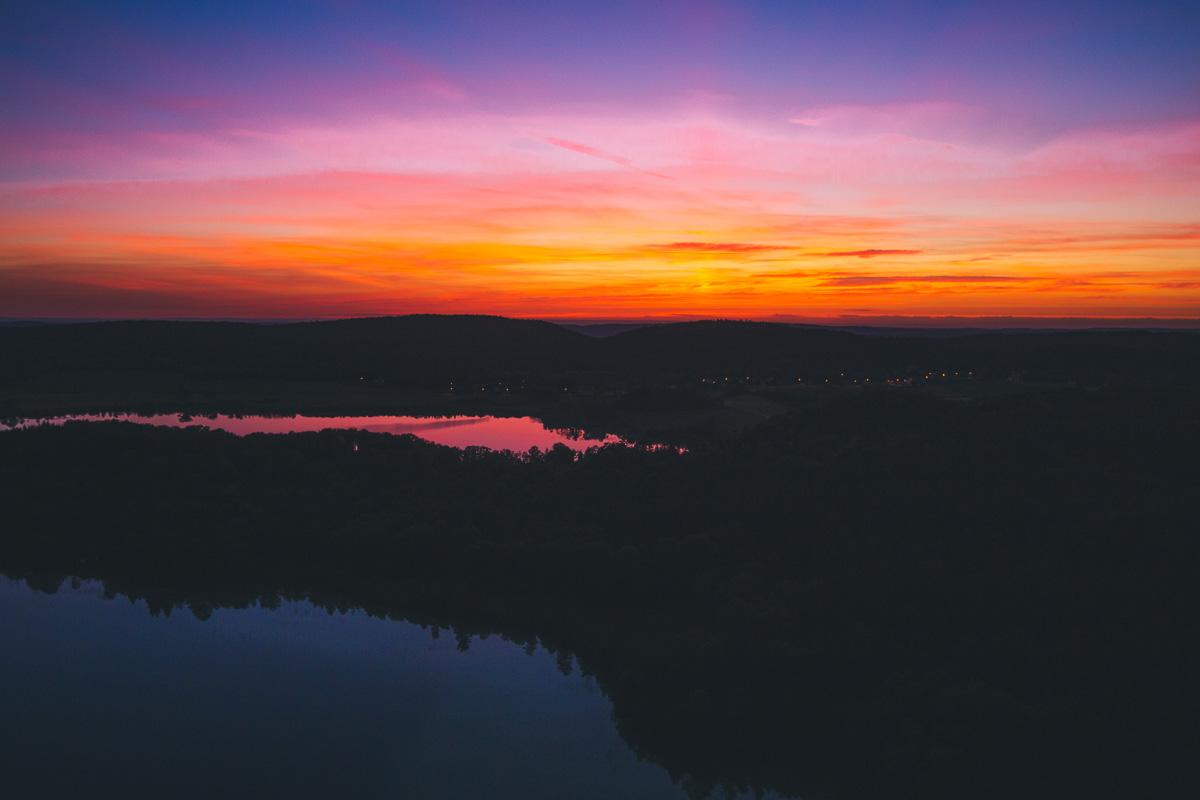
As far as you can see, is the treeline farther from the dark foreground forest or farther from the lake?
the dark foreground forest

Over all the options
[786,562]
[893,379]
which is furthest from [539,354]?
[786,562]

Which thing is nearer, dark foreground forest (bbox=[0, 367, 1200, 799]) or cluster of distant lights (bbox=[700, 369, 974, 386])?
dark foreground forest (bbox=[0, 367, 1200, 799])

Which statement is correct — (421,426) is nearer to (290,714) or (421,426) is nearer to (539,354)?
(290,714)

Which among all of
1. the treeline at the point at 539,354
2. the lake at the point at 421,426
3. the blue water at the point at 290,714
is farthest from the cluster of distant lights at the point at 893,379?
the blue water at the point at 290,714

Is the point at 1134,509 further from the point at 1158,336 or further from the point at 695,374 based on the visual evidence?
the point at 1158,336

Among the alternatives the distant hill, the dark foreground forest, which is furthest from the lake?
the distant hill

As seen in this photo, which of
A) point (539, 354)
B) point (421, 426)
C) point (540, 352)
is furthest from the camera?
point (540, 352)
